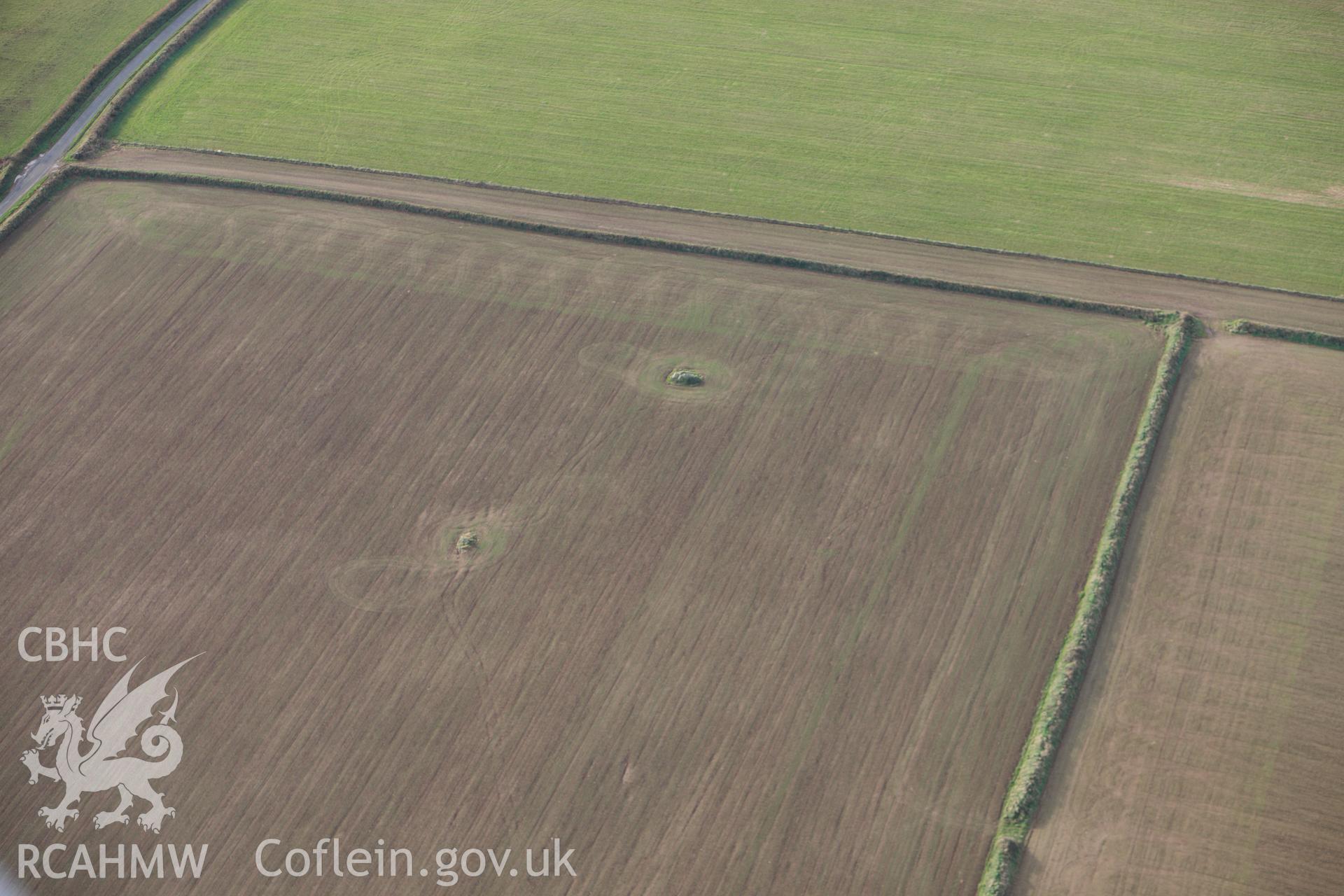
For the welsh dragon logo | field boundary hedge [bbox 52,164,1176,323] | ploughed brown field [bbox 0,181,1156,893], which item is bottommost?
the welsh dragon logo

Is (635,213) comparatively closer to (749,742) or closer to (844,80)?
(844,80)

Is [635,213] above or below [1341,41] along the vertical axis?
below

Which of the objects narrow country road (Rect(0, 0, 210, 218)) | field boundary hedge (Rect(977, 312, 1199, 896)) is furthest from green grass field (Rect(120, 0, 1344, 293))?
field boundary hedge (Rect(977, 312, 1199, 896))

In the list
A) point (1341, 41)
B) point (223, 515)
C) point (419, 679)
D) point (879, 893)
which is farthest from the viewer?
point (1341, 41)

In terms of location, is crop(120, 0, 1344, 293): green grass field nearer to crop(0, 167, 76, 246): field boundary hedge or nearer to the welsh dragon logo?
crop(0, 167, 76, 246): field boundary hedge

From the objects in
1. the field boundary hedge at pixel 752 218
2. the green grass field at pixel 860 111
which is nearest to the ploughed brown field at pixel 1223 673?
the field boundary hedge at pixel 752 218

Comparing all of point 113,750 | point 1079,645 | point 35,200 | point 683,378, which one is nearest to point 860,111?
point 683,378

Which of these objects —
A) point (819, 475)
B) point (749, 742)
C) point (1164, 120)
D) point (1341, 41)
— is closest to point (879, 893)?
point (749, 742)
